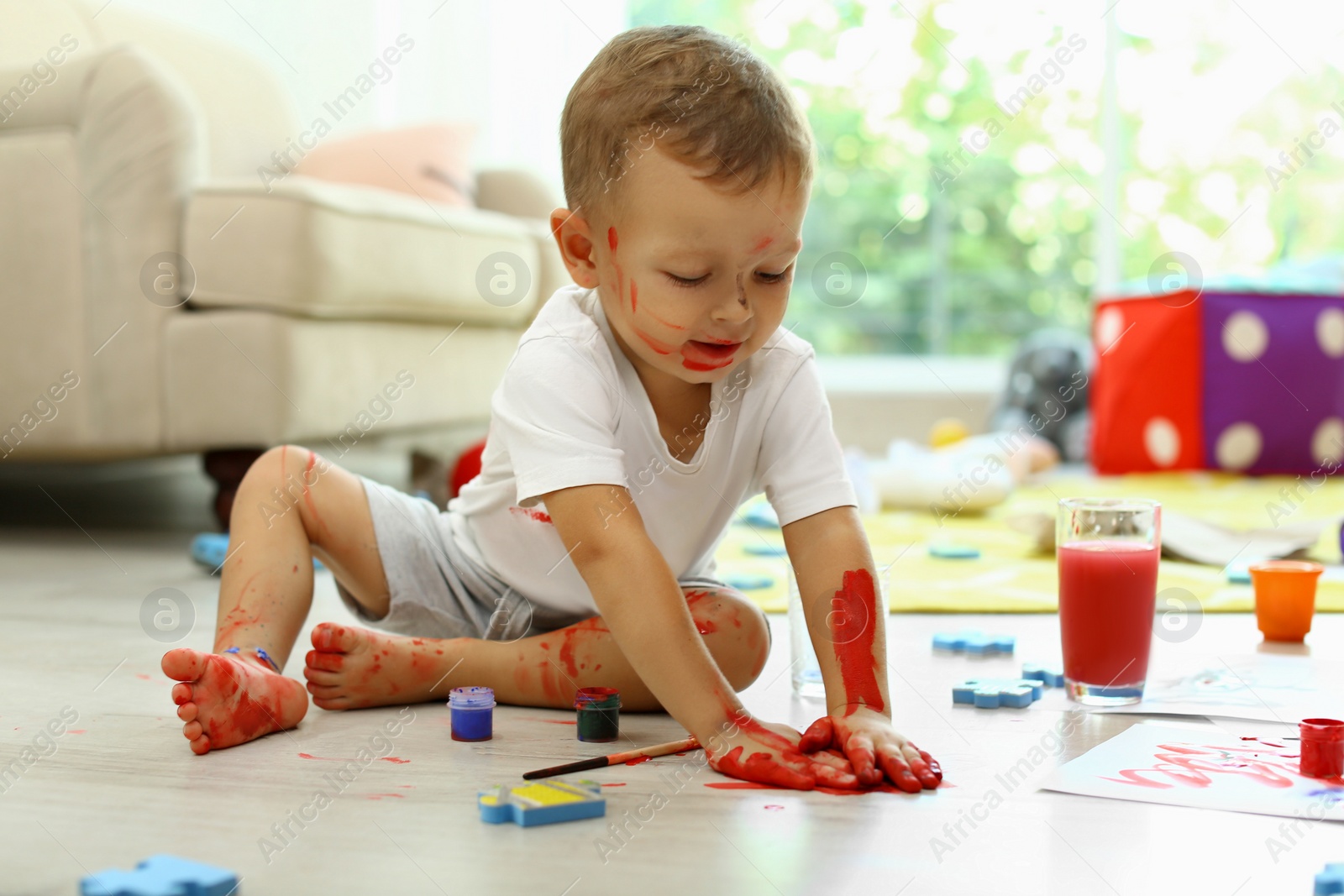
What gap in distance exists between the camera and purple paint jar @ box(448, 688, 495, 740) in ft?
2.89

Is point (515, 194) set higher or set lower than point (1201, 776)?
higher

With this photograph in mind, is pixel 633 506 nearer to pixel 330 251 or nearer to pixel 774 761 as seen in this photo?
pixel 774 761

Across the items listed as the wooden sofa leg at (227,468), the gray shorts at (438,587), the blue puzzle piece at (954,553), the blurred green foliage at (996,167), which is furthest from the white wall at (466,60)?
the gray shorts at (438,587)

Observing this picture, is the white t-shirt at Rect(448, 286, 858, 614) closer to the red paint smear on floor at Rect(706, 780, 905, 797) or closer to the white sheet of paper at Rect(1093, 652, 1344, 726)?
the red paint smear on floor at Rect(706, 780, 905, 797)

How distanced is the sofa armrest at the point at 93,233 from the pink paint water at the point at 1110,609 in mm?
1305

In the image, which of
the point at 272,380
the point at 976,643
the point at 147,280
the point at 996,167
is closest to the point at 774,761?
the point at 976,643

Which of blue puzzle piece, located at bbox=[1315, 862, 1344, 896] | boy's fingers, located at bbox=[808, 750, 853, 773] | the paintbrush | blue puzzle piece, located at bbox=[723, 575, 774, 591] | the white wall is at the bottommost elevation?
blue puzzle piece, located at bbox=[723, 575, 774, 591]

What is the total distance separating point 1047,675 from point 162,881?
721 mm

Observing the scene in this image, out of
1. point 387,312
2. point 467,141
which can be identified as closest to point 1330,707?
point 387,312

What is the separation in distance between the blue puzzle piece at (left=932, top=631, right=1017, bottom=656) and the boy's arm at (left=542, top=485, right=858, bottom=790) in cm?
37

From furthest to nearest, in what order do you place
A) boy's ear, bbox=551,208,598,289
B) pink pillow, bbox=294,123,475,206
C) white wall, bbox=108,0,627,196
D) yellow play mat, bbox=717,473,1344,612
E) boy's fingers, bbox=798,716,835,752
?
1. white wall, bbox=108,0,627,196
2. pink pillow, bbox=294,123,475,206
3. yellow play mat, bbox=717,473,1344,612
4. boy's ear, bbox=551,208,598,289
5. boy's fingers, bbox=798,716,835,752

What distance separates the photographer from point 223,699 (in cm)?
85

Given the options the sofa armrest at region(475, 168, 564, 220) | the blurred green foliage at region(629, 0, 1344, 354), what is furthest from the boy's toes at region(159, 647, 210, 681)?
the blurred green foliage at region(629, 0, 1344, 354)

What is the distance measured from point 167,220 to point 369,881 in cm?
136
